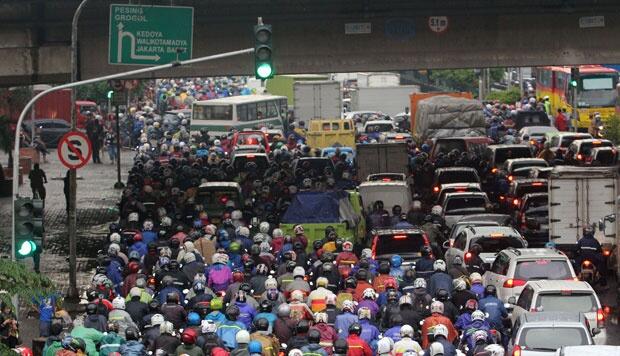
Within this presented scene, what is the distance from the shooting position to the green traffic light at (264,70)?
27.9 metres

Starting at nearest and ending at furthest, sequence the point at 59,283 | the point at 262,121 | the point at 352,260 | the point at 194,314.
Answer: the point at 194,314, the point at 352,260, the point at 59,283, the point at 262,121

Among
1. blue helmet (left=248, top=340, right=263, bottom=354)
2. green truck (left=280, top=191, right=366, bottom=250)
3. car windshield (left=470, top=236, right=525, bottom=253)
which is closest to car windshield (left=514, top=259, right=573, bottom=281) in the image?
car windshield (left=470, top=236, right=525, bottom=253)

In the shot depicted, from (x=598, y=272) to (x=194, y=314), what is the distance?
11651mm

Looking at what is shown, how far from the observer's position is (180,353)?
2200cm

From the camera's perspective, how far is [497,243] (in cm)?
3269

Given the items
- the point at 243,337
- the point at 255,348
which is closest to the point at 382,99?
the point at 243,337

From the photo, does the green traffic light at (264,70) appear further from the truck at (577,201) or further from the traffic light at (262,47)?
the truck at (577,201)

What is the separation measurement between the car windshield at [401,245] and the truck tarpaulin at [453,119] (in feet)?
104

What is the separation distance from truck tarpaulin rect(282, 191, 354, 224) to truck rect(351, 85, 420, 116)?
5276 centimetres

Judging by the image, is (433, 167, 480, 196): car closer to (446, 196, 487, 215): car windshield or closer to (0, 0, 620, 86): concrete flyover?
(0, 0, 620, 86): concrete flyover

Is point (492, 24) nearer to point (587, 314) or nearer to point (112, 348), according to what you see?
point (587, 314)

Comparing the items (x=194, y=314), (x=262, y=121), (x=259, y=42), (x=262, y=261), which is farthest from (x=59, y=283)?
(x=262, y=121)

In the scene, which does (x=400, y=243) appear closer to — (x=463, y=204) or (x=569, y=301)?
(x=569, y=301)

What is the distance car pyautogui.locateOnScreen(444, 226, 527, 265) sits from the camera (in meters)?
32.3
